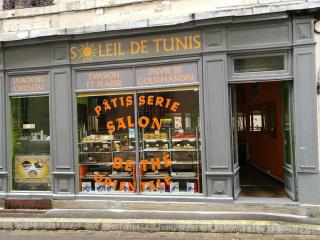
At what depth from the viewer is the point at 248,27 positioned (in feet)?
23.2

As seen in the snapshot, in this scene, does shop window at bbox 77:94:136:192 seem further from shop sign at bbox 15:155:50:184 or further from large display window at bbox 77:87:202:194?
shop sign at bbox 15:155:50:184

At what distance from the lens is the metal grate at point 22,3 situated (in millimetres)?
8382

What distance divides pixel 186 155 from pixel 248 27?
9.37 feet

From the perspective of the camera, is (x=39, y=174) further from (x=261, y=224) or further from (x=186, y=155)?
(x=261, y=224)

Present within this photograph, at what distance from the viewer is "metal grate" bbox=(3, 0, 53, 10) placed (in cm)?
838

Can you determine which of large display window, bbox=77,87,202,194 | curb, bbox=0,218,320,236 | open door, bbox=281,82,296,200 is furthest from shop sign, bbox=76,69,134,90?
open door, bbox=281,82,296,200

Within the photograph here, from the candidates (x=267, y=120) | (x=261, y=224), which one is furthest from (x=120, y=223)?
(x=267, y=120)

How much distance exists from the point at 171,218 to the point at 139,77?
9.69 ft

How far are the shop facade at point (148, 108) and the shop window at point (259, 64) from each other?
2 centimetres

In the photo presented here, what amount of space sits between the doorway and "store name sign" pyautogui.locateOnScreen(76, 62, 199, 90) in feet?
3.48

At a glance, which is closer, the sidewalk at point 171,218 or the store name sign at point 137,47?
the sidewalk at point 171,218

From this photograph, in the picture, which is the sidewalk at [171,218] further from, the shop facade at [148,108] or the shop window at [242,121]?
the shop window at [242,121]

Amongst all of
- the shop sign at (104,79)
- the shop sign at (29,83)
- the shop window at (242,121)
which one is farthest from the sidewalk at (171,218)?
the shop window at (242,121)

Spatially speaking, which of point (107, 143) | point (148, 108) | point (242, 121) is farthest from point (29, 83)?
point (242, 121)
